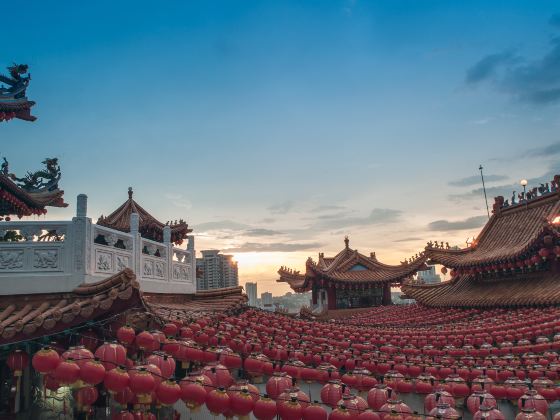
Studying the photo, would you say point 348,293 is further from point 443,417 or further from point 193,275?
point 443,417

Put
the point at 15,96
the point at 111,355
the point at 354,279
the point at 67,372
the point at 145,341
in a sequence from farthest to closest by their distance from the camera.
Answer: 1. the point at 354,279
2. the point at 15,96
3. the point at 145,341
4. the point at 111,355
5. the point at 67,372

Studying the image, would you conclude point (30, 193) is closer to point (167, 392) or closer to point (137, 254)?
point (137, 254)

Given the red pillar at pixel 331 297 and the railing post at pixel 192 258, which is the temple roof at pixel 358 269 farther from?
the railing post at pixel 192 258

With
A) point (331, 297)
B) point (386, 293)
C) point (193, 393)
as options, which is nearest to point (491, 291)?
Answer: point (386, 293)

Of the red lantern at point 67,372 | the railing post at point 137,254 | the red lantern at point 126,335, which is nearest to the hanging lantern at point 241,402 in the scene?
the red lantern at point 126,335

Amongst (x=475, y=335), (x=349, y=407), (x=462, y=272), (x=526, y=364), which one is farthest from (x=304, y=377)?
(x=462, y=272)

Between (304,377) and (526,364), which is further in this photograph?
(526,364)

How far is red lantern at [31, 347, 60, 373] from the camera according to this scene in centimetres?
596

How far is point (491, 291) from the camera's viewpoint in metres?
22.5

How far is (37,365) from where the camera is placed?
596cm

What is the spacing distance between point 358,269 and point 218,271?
128 ft

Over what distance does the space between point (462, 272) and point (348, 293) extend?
1205 centimetres

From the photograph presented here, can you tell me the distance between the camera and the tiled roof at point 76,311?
252 inches

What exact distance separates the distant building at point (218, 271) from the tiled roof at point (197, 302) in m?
55.6
